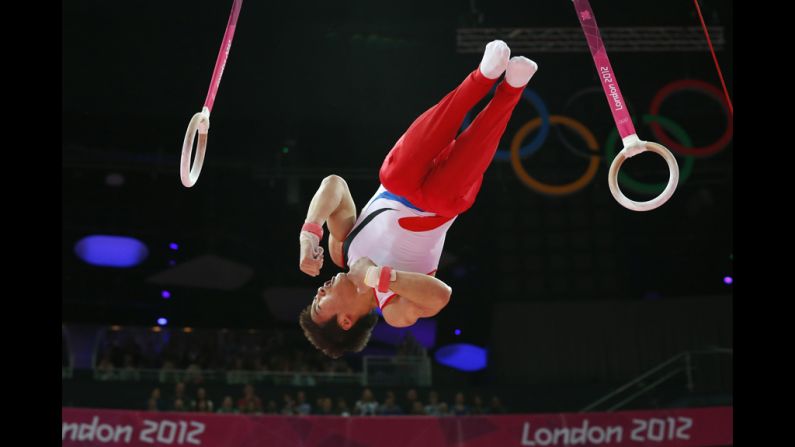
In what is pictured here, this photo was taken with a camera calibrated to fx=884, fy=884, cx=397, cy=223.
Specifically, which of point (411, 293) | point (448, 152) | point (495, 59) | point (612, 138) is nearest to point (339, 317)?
point (411, 293)

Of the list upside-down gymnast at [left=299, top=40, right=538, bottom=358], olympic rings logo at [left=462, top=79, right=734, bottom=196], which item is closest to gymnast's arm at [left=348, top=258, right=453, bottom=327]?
upside-down gymnast at [left=299, top=40, right=538, bottom=358]

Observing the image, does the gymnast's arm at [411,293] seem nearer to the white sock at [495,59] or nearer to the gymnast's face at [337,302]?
the gymnast's face at [337,302]

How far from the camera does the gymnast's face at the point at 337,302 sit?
14.0 ft

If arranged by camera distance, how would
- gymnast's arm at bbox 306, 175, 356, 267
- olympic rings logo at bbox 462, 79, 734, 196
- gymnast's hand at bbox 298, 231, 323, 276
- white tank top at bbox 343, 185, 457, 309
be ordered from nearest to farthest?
gymnast's hand at bbox 298, 231, 323, 276 < gymnast's arm at bbox 306, 175, 356, 267 < white tank top at bbox 343, 185, 457, 309 < olympic rings logo at bbox 462, 79, 734, 196

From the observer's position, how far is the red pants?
4164mm

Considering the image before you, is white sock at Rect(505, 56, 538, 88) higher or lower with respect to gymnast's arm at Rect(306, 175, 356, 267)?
higher

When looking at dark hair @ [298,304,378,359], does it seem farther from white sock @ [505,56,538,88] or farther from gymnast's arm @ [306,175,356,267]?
white sock @ [505,56,538,88]

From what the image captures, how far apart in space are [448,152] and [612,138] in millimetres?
7403

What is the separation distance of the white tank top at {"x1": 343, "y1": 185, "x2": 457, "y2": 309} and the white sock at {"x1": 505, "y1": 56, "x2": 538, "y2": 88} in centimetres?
75

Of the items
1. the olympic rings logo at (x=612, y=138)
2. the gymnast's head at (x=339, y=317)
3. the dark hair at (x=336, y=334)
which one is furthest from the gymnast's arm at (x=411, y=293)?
the olympic rings logo at (x=612, y=138)

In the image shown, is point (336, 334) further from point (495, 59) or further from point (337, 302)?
point (495, 59)

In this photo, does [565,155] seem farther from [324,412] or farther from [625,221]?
[324,412]

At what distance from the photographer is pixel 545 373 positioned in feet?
41.0

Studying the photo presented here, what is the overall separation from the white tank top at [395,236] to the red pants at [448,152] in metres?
0.07
